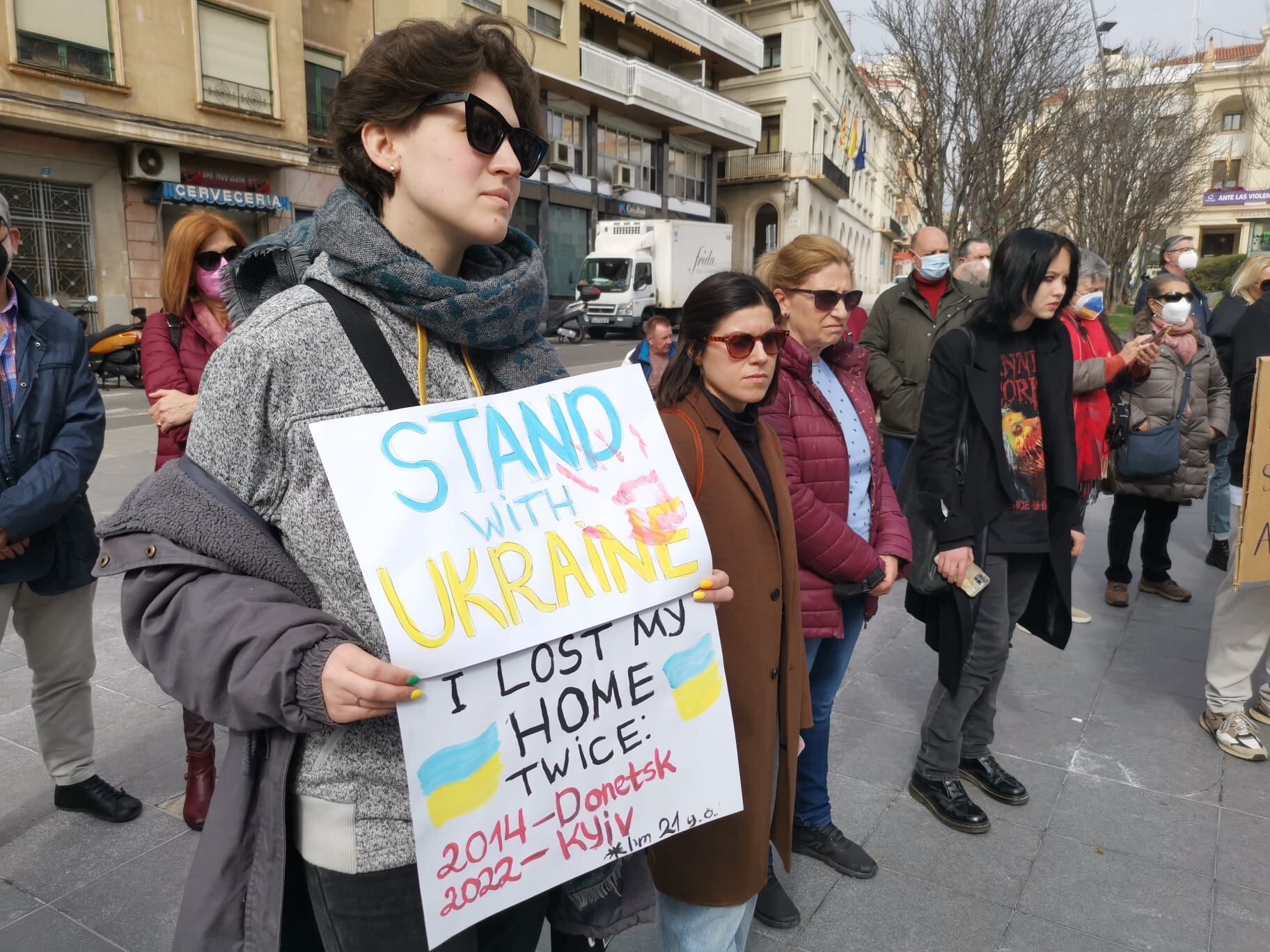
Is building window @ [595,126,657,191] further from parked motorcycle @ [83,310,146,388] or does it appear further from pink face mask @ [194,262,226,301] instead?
pink face mask @ [194,262,226,301]

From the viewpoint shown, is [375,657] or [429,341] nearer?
[375,657]

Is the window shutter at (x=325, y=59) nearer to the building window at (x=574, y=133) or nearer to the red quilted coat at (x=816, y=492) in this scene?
the building window at (x=574, y=133)

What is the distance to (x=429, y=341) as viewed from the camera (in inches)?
54.8

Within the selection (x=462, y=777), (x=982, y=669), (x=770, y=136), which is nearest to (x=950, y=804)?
(x=982, y=669)

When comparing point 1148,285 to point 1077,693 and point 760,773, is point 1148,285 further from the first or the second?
point 760,773

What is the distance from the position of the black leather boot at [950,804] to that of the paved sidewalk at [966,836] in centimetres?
4

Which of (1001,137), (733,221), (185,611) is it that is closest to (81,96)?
(1001,137)

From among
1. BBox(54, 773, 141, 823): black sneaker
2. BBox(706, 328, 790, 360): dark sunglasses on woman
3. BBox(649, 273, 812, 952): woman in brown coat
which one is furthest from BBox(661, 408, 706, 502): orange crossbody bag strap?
BBox(54, 773, 141, 823): black sneaker

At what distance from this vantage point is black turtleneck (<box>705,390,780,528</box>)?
2.19 metres

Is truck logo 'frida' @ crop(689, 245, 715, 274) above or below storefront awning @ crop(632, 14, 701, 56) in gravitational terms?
below

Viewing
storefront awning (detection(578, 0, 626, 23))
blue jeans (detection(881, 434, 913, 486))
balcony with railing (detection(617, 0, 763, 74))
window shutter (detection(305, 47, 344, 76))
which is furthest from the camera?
balcony with railing (detection(617, 0, 763, 74))

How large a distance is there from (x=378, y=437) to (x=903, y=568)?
229cm

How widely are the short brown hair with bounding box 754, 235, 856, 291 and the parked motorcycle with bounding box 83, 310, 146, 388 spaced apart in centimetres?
1469

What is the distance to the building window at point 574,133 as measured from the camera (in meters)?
28.1
